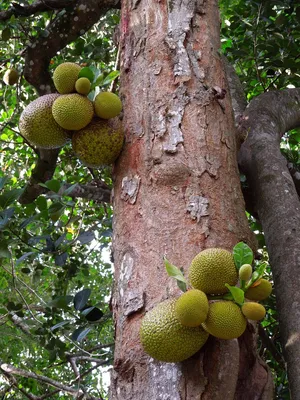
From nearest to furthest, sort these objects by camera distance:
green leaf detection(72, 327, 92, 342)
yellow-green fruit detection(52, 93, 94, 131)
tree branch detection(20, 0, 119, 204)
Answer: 1. yellow-green fruit detection(52, 93, 94, 131)
2. green leaf detection(72, 327, 92, 342)
3. tree branch detection(20, 0, 119, 204)

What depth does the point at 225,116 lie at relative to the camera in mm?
1229

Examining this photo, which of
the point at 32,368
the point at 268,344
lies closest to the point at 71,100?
the point at 268,344

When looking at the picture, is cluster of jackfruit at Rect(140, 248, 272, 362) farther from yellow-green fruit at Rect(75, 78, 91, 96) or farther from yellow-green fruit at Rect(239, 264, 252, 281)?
yellow-green fruit at Rect(75, 78, 91, 96)

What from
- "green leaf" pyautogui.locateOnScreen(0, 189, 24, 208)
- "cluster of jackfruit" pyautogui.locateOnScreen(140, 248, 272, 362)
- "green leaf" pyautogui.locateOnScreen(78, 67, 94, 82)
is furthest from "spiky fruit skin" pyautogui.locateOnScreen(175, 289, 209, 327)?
"green leaf" pyautogui.locateOnScreen(0, 189, 24, 208)

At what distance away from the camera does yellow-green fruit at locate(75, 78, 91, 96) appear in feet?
3.98

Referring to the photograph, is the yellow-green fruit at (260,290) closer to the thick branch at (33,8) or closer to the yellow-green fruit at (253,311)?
the yellow-green fruit at (253,311)

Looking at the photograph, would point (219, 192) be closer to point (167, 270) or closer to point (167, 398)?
point (167, 270)

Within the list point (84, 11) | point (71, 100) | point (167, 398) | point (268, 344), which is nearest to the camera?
point (167, 398)

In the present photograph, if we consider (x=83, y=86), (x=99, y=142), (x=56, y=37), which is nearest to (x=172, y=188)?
(x=99, y=142)

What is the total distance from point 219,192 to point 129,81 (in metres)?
0.40

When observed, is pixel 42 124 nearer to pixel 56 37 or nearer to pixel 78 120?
pixel 78 120

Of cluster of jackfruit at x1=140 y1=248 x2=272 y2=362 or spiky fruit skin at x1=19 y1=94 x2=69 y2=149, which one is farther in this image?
spiky fruit skin at x1=19 y1=94 x2=69 y2=149

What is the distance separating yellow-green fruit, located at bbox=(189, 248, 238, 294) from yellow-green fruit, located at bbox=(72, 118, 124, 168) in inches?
16.0

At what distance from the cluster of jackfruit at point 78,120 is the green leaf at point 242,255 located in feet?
1.37
